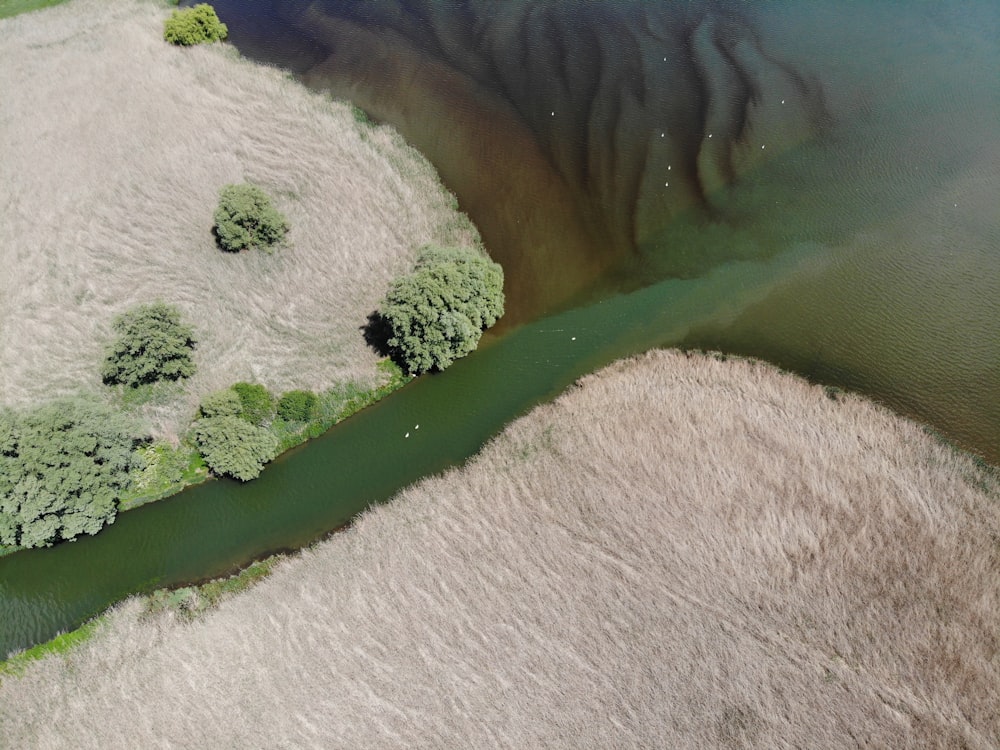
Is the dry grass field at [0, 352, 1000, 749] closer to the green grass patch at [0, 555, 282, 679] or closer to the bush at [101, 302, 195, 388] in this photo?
the green grass patch at [0, 555, 282, 679]

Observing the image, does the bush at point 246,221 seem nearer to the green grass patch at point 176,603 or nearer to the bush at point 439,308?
the bush at point 439,308

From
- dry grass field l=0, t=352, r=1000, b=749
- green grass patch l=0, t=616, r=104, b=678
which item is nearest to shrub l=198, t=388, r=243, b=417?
dry grass field l=0, t=352, r=1000, b=749

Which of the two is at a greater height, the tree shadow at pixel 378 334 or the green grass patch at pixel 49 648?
the tree shadow at pixel 378 334

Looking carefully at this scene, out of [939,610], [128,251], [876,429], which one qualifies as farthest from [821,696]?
[128,251]

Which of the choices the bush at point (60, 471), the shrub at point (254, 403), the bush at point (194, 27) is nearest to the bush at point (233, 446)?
the shrub at point (254, 403)

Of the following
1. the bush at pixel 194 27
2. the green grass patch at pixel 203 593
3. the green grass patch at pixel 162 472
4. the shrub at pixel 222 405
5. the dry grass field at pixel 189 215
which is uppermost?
the bush at pixel 194 27
